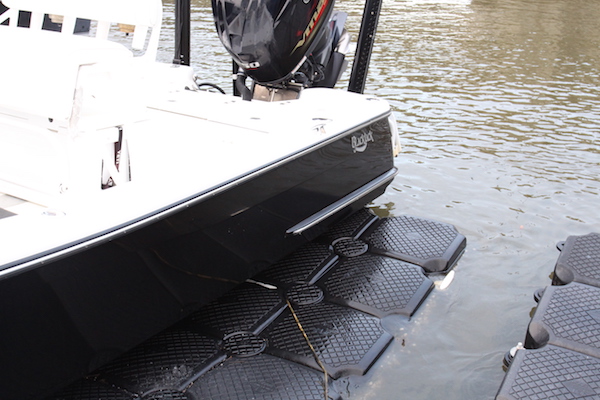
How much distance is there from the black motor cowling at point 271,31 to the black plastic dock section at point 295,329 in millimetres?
965

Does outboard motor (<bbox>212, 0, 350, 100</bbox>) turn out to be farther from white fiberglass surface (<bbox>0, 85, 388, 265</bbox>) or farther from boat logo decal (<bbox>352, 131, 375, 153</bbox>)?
boat logo decal (<bbox>352, 131, 375, 153</bbox>)

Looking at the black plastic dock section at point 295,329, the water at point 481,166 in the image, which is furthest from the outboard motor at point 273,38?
the water at point 481,166

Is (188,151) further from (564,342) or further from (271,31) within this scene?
Answer: (564,342)

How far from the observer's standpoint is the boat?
1.66 meters

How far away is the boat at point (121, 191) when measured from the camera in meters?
1.66

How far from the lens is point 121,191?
191 cm

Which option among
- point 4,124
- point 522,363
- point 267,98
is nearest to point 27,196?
point 4,124

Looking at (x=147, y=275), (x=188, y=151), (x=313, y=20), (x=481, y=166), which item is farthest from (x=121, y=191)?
(x=481, y=166)

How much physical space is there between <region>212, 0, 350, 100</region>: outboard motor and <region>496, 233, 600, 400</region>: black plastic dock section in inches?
65.2

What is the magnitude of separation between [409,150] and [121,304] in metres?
3.27

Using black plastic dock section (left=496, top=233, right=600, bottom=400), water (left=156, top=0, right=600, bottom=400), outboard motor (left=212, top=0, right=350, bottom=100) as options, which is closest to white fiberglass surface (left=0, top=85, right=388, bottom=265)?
outboard motor (left=212, top=0, right=350, bottom=100)

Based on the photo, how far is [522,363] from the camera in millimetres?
2070

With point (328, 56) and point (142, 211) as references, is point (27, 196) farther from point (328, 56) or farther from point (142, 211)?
point (328, 56)

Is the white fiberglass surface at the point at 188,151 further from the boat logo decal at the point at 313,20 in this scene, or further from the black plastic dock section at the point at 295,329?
the black plastic dock section at the point at 295,329
